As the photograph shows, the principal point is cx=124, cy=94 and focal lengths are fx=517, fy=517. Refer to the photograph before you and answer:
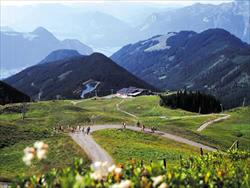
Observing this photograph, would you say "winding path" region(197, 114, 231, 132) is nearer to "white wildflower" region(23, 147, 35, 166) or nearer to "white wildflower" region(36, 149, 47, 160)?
"white wildflower" region(23, 147, 35, 166)

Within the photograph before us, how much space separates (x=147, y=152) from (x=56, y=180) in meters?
53.2

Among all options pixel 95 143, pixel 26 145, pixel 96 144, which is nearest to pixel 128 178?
A: pixel 26 145

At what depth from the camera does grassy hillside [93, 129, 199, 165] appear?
6738cm

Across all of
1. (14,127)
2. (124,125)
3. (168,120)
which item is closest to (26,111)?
(168,120)

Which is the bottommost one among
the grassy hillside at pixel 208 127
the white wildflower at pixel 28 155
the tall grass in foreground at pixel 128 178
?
the tall grass in foreground at pixel 128 178

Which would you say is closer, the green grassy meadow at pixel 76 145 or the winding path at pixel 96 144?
the green grassy meadow at pixel 76 145

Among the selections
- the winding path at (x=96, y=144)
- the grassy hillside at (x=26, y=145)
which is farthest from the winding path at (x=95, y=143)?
the grassy hillside at (x=26, y=145)

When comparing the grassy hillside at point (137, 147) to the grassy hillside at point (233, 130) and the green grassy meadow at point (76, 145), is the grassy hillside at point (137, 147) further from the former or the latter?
the grassy hillside at point (233, 130)

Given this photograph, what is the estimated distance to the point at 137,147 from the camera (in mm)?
76000

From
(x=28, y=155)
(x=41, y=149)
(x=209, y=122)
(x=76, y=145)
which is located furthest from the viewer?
(x=209, y=122)

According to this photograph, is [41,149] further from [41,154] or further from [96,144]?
[96,144]

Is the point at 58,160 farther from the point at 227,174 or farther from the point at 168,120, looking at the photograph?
the point at 168,120

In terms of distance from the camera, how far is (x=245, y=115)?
17275cm

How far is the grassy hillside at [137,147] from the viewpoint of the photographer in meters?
67.4
